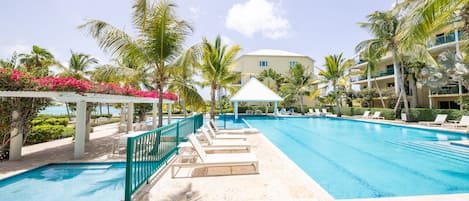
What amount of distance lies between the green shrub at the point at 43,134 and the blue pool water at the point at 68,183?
169 inches

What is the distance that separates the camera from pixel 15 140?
6.72 meters

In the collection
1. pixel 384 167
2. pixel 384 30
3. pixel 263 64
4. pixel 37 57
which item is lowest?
pixel 384 167

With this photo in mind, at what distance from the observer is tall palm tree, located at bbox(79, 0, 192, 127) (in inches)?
281

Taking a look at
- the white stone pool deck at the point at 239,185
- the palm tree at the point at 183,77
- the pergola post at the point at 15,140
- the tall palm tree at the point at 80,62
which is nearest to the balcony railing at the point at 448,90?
the white stone pool deck at the point at 239,185

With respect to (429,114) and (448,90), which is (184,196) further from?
(448,90)

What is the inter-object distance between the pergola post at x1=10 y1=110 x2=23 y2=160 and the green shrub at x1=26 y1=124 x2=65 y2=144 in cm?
281

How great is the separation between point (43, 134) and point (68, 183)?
6370 millimetres

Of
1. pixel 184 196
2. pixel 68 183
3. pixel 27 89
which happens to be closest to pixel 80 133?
pixel 27 89

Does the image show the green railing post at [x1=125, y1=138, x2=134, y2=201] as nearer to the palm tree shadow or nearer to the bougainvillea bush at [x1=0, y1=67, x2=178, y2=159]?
the palm tree shadow

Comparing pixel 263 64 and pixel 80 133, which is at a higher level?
pixel 263 64

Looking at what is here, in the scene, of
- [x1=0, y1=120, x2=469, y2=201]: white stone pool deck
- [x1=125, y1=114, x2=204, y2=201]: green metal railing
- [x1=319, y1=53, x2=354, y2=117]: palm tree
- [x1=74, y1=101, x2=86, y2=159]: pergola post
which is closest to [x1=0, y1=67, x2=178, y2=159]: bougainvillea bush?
[x1=74, y1=101, x2=86, y2=159]: pergola post

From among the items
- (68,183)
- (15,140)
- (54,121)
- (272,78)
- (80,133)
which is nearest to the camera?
(68,183)

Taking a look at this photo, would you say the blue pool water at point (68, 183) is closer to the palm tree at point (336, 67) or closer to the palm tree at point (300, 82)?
the palm tree at point (336, 67)

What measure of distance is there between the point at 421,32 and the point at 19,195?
1058 centimetres
